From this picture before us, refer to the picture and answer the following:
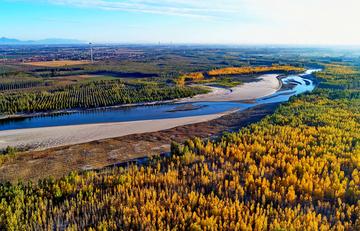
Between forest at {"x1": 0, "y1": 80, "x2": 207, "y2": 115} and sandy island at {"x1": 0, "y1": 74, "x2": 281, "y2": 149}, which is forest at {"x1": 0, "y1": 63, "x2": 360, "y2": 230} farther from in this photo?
forest at {"x1": 0, "y1": 80, "x2": 207, "y2": 115}

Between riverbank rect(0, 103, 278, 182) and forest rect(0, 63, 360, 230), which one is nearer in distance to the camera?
forest rect(0, 63, 360, 230)

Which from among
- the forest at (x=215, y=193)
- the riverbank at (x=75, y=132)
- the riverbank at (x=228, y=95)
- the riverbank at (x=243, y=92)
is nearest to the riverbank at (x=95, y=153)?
the riverbank at (x=75, y=132)

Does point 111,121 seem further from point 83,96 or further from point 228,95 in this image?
point 228,95

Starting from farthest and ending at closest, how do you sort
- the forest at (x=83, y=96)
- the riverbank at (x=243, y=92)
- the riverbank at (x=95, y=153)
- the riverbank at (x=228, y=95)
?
the riverbank at (x=243, y=92)
the forest at (x=83, y=96)
the riverbank at (x=228, y=95)
the riverbank at (x=95, y=153)

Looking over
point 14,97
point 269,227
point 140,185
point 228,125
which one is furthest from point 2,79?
point 269,227

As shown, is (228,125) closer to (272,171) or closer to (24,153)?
(272,171)

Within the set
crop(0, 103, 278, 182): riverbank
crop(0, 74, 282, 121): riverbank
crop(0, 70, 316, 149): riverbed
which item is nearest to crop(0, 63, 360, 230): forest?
crop(0, 103, 278, 182): riverbank

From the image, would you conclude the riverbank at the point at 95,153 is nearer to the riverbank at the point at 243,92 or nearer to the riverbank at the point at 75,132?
the riverbank at the point at 75,132

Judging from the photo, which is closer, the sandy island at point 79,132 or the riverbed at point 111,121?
the sandy island at point 79,132
